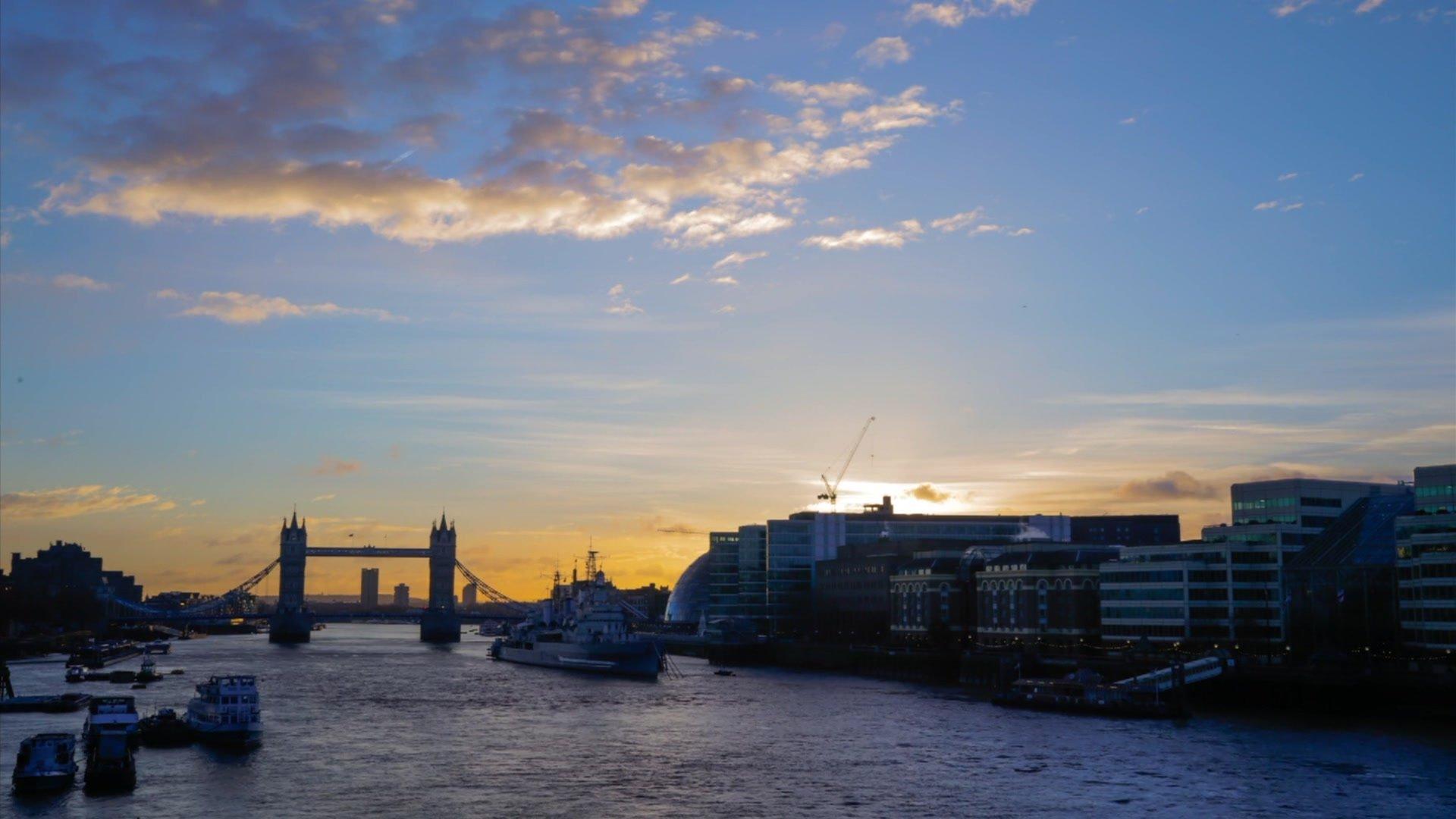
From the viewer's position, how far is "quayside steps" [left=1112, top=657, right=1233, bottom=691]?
357ft

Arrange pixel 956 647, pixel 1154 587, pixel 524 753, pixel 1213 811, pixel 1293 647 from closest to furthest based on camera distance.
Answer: pixel 1213 811, pixel 524 753, pixel 1293 647, pixel 1154 587, pixel 956 647

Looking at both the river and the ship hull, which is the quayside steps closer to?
the river

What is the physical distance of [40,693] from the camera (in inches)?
4970

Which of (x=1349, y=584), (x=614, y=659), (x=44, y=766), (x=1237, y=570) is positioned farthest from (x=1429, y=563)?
(x=44, y=766)

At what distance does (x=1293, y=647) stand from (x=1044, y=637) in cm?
3433

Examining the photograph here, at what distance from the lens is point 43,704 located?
10750cm

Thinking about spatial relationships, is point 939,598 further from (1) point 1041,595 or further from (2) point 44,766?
(2) point 44,766

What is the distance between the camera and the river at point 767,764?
6288 centimetres

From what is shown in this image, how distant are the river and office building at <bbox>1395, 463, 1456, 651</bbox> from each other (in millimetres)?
17466

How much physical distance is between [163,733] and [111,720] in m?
13.4

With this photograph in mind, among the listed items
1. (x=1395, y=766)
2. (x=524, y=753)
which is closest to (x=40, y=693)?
(x=524, y=753)

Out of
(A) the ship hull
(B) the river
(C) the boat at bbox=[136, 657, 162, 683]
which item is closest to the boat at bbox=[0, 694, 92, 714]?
(B) the river

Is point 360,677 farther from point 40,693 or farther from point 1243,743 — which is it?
point 1243,743

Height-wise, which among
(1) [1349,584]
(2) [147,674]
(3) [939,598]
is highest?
(1) [1349,584]
